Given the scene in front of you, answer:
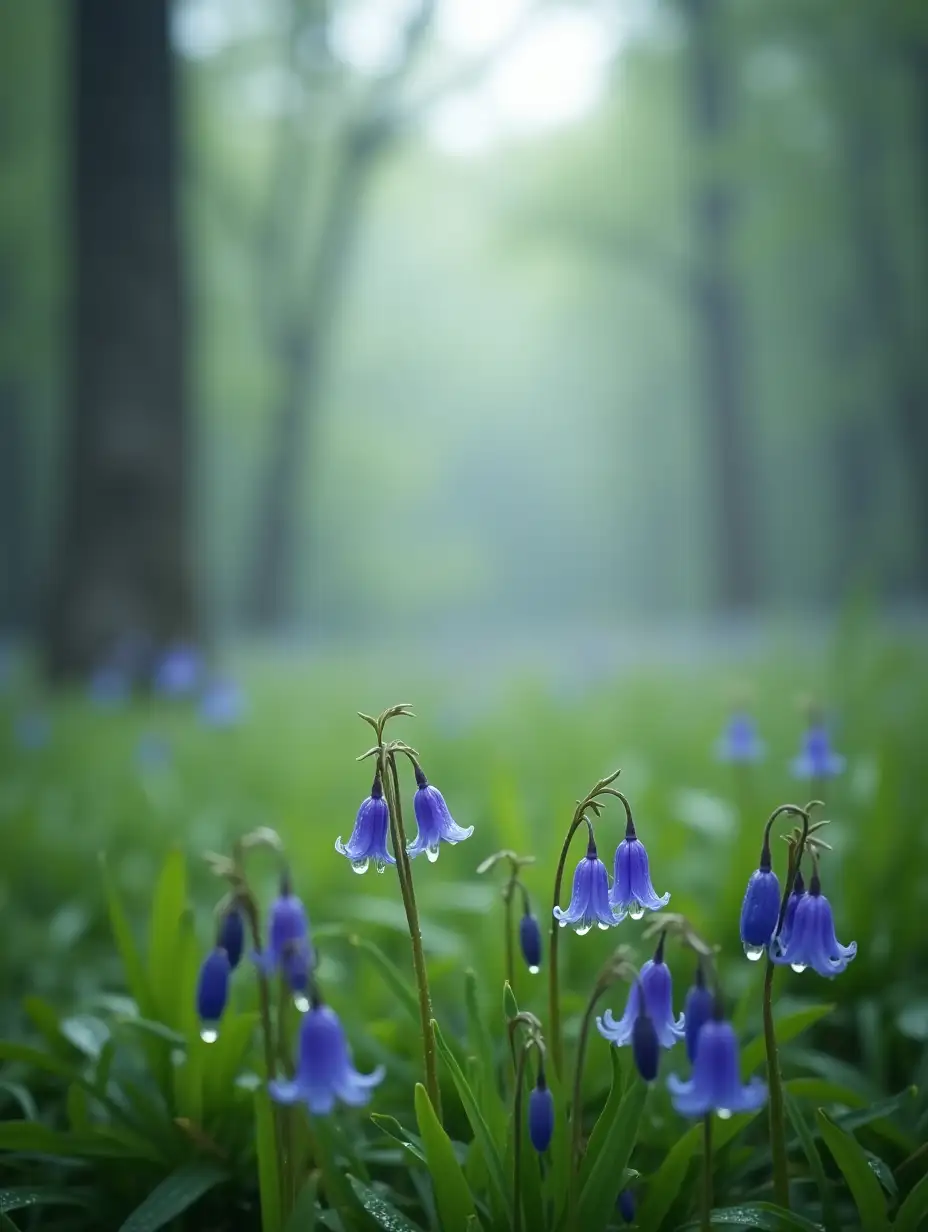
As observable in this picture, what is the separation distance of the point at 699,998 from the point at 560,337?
75.6 feet

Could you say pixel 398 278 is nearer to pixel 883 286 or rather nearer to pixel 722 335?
pixel 722 335

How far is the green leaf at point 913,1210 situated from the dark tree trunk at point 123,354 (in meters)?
5.62

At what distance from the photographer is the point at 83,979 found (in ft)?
7.15

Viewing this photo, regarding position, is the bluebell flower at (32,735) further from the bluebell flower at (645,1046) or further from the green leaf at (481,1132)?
the bluebell flower at (645,1046)

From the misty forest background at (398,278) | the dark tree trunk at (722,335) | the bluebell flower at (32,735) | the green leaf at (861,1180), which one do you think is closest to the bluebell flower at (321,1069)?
the green leaf at (861,1180)

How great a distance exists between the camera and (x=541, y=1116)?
1062 mm

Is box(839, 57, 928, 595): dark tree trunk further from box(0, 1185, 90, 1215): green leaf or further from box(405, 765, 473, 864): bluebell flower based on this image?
box(0, 1185, 90, 1215): green leaf

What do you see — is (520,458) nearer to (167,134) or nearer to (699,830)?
(167,134)

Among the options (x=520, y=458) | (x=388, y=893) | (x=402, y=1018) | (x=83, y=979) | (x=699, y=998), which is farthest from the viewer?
(x=520, y=458)

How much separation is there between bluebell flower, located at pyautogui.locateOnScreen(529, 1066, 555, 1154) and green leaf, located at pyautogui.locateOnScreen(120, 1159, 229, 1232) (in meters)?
0.50

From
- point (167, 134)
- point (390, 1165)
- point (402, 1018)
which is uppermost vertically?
point (167, 134)

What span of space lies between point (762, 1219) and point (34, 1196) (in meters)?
0.92

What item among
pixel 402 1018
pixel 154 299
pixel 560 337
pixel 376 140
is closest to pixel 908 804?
pixel 402 1018

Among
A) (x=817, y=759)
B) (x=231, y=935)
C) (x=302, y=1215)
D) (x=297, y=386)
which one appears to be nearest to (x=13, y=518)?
(x=297, y=386)
